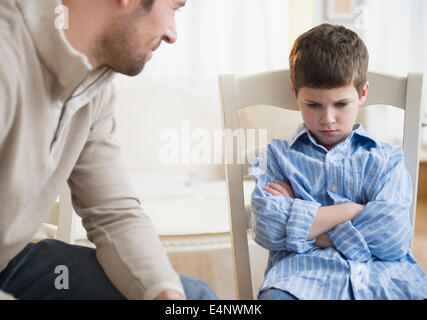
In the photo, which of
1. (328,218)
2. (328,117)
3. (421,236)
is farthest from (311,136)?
(421,236)

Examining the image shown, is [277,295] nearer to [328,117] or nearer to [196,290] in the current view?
[196,290]

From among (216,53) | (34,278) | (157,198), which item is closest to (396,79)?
(34,278)

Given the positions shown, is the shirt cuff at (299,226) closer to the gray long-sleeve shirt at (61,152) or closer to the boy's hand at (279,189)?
the boy's hand at (279,189)

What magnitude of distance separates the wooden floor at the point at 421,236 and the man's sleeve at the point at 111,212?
137 centimetres

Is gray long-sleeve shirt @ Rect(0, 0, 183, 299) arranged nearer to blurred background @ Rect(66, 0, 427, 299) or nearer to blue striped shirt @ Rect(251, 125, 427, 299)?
blue striped shirt @ Rect(251, 125, 427, 299)

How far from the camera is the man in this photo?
2.07 ft

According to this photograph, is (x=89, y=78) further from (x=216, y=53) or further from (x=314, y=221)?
(x=216, y=53)

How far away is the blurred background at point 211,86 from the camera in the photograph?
1656 mm

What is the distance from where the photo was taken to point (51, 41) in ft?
2.08

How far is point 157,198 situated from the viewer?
1.82m

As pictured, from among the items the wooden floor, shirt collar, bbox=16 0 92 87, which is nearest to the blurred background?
the wooden floor

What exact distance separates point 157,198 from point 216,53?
3.27ft

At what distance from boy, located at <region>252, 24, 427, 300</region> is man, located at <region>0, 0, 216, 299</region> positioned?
0.17 m

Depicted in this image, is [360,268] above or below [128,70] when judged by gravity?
Result: below
